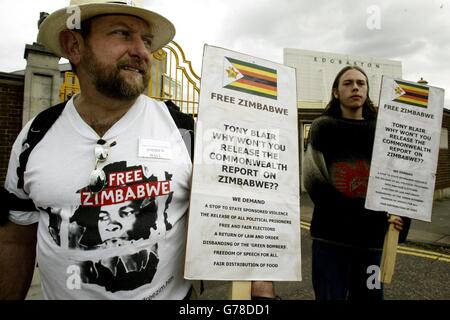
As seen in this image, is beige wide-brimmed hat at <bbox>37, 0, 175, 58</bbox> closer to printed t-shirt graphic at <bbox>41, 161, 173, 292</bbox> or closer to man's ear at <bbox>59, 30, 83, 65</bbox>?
man's ear at <bbox>59, 30, 83, 65</bbox>

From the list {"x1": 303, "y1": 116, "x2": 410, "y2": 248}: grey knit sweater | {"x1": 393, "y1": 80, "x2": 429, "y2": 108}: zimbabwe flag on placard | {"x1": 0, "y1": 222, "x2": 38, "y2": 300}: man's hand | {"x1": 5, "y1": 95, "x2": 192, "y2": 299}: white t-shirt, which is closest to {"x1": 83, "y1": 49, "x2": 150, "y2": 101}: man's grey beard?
{"x1": 5, "y1": 95, "x2": 192, "y2": 299}: white t-shirt

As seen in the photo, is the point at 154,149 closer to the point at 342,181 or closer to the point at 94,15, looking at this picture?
the point at 94,15

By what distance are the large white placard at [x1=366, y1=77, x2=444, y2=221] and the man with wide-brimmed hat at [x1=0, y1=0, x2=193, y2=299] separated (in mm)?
1172

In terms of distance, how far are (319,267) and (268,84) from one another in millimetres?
1323

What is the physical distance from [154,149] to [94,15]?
0.71 metres

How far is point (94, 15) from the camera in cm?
142

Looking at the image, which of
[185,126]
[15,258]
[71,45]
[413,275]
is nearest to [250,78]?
[185,126]

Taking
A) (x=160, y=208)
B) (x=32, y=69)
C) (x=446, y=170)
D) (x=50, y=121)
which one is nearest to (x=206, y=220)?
(x=160, y=208)

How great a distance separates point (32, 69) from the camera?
223 inches

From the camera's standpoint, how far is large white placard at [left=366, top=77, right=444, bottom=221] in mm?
1782

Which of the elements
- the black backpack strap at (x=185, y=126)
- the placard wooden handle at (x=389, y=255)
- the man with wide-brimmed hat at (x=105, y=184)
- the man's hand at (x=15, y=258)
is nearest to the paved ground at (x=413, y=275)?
the placard wooden handle at (x=389, y=255)

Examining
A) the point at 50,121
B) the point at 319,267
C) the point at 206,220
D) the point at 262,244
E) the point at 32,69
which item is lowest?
the point at 319,267

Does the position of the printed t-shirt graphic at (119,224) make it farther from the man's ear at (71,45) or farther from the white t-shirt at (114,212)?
the man's ear at (71,45)
